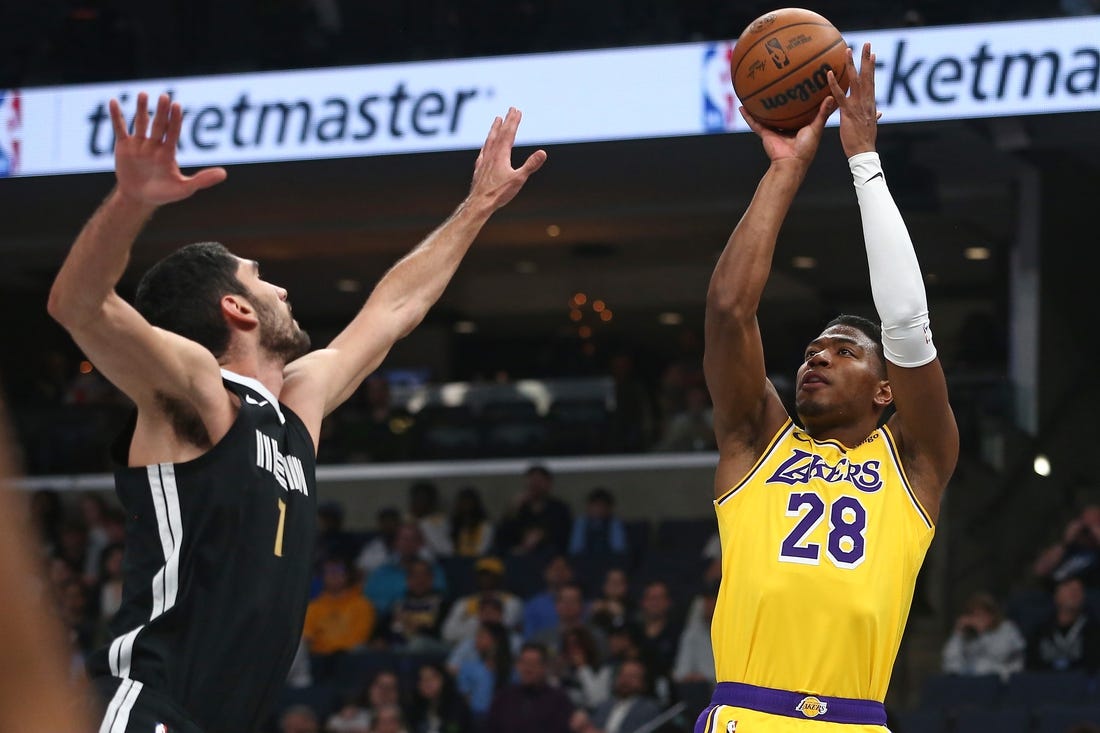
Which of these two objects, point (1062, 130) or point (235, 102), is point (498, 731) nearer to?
point (235, 102)

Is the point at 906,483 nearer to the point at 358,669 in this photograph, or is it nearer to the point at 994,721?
the point at 994,721

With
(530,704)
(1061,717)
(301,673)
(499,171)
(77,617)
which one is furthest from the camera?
(77,617)

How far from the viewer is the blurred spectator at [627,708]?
392 inches

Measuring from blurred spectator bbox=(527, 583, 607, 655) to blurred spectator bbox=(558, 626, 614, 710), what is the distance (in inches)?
3.2

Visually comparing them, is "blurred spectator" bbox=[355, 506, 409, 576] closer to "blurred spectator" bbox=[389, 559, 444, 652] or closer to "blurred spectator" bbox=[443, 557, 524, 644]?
"blurred spectator" bbox=[389, 559, 444, 652]

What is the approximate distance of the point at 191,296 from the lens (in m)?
3.43

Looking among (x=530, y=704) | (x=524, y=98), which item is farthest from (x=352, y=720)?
(x=524, y=98)

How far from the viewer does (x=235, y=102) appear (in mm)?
11859

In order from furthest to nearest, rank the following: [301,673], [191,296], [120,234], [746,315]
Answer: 1. [301,673]
2. [746,315]
3. [191,296]
4. [120,234]

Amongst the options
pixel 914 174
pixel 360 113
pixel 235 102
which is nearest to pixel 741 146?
pixel 914 174

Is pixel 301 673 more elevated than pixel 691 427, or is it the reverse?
pixel 691 427

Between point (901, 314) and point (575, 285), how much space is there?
1470 centimetres

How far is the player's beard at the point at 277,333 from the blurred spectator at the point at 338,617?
Answer: 28.4 feet

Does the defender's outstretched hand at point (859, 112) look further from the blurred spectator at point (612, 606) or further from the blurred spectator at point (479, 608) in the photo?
the blurred spectator at point (479, 608)
